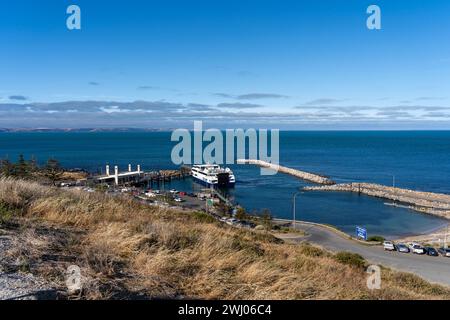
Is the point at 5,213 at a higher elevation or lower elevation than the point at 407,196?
higher

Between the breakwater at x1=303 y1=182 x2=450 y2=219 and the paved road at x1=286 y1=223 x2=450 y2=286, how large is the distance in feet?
84.1

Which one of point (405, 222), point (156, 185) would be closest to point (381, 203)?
point (405, 222)

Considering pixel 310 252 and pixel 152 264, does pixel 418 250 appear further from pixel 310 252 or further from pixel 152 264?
pixel 152 264

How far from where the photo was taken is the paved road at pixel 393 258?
81.7 feet

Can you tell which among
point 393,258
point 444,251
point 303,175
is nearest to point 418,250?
point 444,251

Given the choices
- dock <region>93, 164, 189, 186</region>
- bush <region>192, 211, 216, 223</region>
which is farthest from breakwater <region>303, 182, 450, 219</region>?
bush <region>192, 211, 216, 223</region>

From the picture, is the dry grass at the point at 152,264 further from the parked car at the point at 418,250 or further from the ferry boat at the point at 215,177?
the ferry boat at the point at 215,177

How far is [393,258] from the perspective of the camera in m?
30.5

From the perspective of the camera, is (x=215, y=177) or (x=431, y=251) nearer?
(x=431, y=251)

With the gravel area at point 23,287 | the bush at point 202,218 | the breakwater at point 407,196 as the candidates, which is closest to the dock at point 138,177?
the breakwater at point 407,196

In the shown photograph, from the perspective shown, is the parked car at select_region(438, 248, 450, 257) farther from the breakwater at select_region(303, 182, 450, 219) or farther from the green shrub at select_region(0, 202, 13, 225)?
the green shrub at select_region(0, 202, 13, 225)

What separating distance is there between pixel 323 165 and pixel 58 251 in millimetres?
119015

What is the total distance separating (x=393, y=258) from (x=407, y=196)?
41436 mm
